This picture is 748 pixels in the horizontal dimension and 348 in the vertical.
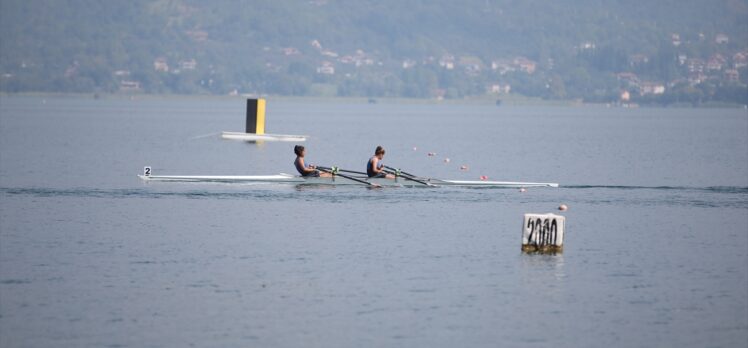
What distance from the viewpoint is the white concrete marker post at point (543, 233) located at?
78.2 feet

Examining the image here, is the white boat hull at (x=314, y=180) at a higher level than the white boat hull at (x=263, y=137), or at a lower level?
higher

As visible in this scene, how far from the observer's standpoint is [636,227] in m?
29.5

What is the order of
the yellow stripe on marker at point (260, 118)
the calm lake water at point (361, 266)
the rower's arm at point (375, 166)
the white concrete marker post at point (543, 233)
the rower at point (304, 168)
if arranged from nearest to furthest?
the calm lake water at point (361, 266)
the white concrete marker post at point (543, 233)
the rower at point (304, 168)
the rower's arm at point (375, 166)
the yellow stripe on marker at point (260, 118)

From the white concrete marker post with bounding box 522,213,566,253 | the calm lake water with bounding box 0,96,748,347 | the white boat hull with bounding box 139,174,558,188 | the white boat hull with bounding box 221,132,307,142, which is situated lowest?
the white boat hull with bounding box 221,132,307,142

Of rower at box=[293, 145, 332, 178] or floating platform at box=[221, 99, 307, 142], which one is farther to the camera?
floating platform at box=[221, 99, 307, 142]


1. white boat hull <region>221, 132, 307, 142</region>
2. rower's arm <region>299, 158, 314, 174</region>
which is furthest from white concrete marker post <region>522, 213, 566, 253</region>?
white boat hull <region>221, 132, 307, 142</region>

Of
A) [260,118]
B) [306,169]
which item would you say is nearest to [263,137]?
[260,118]

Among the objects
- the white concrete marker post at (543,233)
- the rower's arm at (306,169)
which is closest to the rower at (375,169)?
the rower's arm at (306,169)

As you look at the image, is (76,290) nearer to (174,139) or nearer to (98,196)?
(98,196)

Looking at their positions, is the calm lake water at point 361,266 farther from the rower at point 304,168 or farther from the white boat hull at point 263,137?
the white boat hull at point 263,137

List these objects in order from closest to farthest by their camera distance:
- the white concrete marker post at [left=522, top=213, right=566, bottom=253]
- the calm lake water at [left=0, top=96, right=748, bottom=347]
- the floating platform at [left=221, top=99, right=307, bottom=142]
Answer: the calm lake water at [left=0, top=96, right=748, bottom=347] < the white concrete marker post at [left=522, top=213, right=566, bottom=253] < the floating platform at [left=221, top=99, right=307, bottom=142]

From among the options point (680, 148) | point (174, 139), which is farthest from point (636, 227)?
point (174, 139)

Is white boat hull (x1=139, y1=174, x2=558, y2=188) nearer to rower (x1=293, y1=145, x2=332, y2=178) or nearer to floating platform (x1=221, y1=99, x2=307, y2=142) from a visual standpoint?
rower (x1=293, y1=145, x2=332, y2=178)

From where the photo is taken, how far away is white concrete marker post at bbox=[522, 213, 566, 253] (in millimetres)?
23844
